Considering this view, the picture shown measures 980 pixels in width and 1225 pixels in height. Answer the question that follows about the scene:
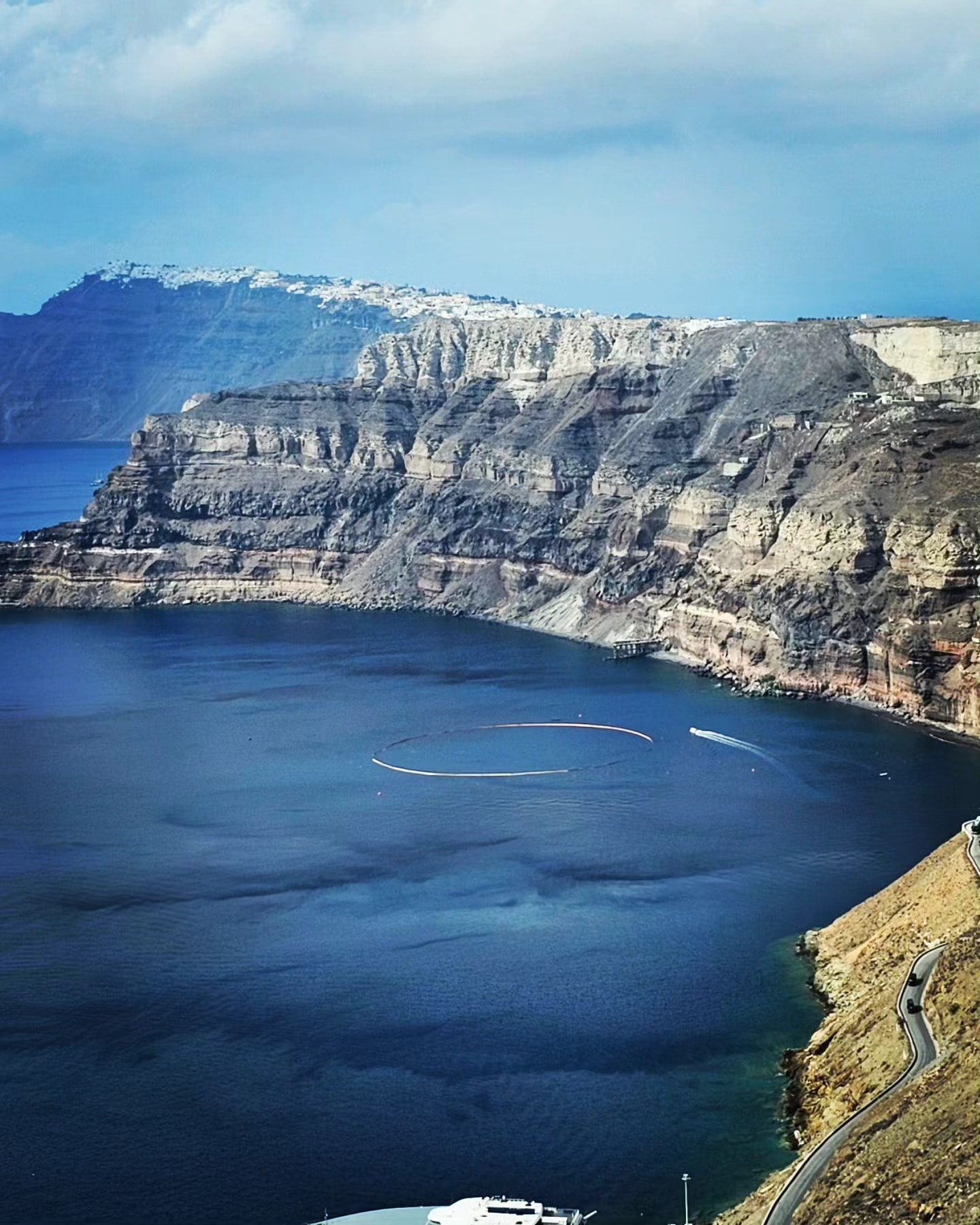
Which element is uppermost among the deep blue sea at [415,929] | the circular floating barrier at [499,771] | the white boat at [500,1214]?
the circular floating barrier at [499,771]

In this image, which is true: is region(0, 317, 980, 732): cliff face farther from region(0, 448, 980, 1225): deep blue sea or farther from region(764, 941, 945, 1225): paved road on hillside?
region(764, 941, 945, 1225): paved road on hillside

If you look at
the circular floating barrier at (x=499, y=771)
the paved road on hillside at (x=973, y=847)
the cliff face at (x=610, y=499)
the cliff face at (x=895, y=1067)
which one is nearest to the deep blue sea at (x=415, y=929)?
the circular floating barrier at (x=499, y=771)

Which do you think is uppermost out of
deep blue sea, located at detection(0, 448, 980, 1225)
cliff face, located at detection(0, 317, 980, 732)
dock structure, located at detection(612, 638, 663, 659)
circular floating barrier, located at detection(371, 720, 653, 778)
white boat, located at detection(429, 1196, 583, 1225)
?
cliff face, located at detection(0, 317, 980, 732)

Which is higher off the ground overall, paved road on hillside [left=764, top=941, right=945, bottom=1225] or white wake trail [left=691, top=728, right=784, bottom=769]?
white wake trail [left=691, top=728, right=784, bottom=769]

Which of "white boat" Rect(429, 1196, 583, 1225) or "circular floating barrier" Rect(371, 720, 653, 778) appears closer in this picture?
"white boat" Rect(429, 1196, 583, 1225)

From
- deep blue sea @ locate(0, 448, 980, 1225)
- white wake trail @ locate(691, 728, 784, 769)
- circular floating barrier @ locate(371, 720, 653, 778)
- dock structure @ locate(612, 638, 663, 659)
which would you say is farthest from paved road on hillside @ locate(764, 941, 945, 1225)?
dock structure @ locate(612, 638, 663, 659)

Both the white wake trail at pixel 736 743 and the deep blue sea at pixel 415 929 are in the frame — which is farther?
the white wake trail at pixel 736 743

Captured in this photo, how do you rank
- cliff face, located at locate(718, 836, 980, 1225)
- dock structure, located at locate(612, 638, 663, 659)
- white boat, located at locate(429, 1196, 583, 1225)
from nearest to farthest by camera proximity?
cliff face, located at locate(718, 836, 980, 1225), white boat, located at locate(429, 1196, 583, 1225), dock structure, located at locate(612, 638, 663, 659)

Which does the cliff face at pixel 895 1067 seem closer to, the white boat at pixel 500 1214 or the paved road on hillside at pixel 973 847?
the paved road on hillside at pixel 973 847

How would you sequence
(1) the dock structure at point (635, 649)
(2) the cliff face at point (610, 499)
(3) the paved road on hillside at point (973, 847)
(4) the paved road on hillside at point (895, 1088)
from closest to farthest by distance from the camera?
(4) the paved road on hillside at point (895, 1088), (3) the paved road on hillside at point (973, 847), (2) the cliff face at point (610, 499), (1) the dock structure at point (635, 649)
